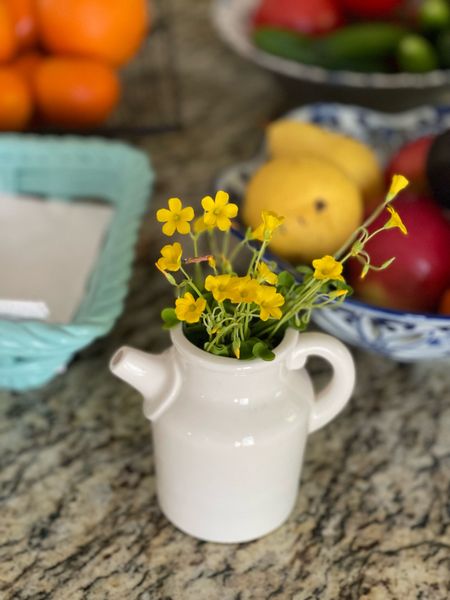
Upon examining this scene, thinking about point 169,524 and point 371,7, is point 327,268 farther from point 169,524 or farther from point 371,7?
point 371,7

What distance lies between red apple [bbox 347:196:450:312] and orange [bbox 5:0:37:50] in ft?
1.75

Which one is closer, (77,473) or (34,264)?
(77,473)

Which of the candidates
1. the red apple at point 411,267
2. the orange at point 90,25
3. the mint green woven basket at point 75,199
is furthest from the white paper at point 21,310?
the orange at point 90,25

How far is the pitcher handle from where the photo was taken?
1.62 feet

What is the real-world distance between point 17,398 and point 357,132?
447 mm

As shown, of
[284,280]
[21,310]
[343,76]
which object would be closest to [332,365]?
[284,280]

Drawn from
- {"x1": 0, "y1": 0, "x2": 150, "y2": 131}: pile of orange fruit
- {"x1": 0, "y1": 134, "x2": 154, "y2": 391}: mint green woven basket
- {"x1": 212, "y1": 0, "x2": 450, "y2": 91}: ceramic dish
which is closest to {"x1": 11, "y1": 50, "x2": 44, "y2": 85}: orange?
{"x1": 0, "y1": 0, "x2": 150, "y2": 131}: pile of orange fruit

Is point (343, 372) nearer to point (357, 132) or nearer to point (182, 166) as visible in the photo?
point (357, 132)

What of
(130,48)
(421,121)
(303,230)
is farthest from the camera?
(130,48)

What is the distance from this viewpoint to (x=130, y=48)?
3.05ft

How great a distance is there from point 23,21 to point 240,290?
0.64 m

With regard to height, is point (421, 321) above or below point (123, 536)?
above

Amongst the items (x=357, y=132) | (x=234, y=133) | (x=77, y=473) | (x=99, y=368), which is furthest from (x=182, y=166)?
(x=77, y=473)

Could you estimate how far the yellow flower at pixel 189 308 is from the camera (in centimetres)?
41
